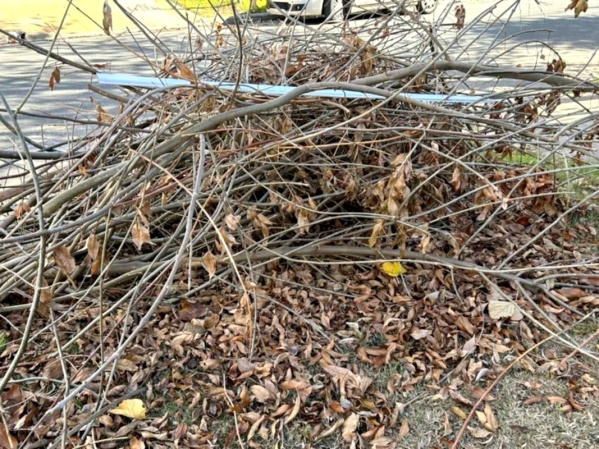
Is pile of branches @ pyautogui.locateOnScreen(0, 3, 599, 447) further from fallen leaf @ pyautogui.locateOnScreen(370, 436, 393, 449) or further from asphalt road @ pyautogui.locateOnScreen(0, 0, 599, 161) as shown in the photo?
asphalt road @ pyautogui.locateOnScreen(0, 0, 599, 161)

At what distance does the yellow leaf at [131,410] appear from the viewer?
7.59ft

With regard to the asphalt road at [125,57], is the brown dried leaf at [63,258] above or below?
above

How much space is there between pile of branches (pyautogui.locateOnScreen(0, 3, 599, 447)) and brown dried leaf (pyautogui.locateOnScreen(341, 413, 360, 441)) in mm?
31

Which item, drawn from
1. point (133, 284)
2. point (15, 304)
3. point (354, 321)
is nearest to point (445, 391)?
point (354, 321)

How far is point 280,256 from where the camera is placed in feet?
9.33

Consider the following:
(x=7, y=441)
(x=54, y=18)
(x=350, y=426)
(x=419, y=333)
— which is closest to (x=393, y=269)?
(x=419, y=333)

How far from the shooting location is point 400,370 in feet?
8.47

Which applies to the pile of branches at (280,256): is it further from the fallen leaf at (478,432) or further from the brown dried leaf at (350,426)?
the fallen leaf at (478,432)

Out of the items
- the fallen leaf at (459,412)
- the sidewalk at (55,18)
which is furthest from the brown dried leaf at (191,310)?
the sidewalk at (55,18)

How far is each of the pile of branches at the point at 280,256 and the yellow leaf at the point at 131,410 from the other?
3 cm

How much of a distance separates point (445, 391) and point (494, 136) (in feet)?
4.75

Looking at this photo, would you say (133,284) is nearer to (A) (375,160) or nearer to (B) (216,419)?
(B) (216,419)

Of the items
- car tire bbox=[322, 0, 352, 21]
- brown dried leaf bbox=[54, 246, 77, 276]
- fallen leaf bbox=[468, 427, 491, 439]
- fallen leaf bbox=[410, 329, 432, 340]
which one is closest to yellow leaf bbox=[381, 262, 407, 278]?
fallen leaf bbox=[410, 329, 432, 340]

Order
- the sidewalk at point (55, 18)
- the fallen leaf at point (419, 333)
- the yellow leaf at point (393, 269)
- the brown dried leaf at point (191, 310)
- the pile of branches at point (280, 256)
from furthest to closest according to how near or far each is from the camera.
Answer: the sidewalk at point (55, 18) < the yellow leaf at point (393, 269) < the brown dried leaf at point (191, 310) < the fallen leaf at point (419, 333) < the pile of branches at point (280, 256)
